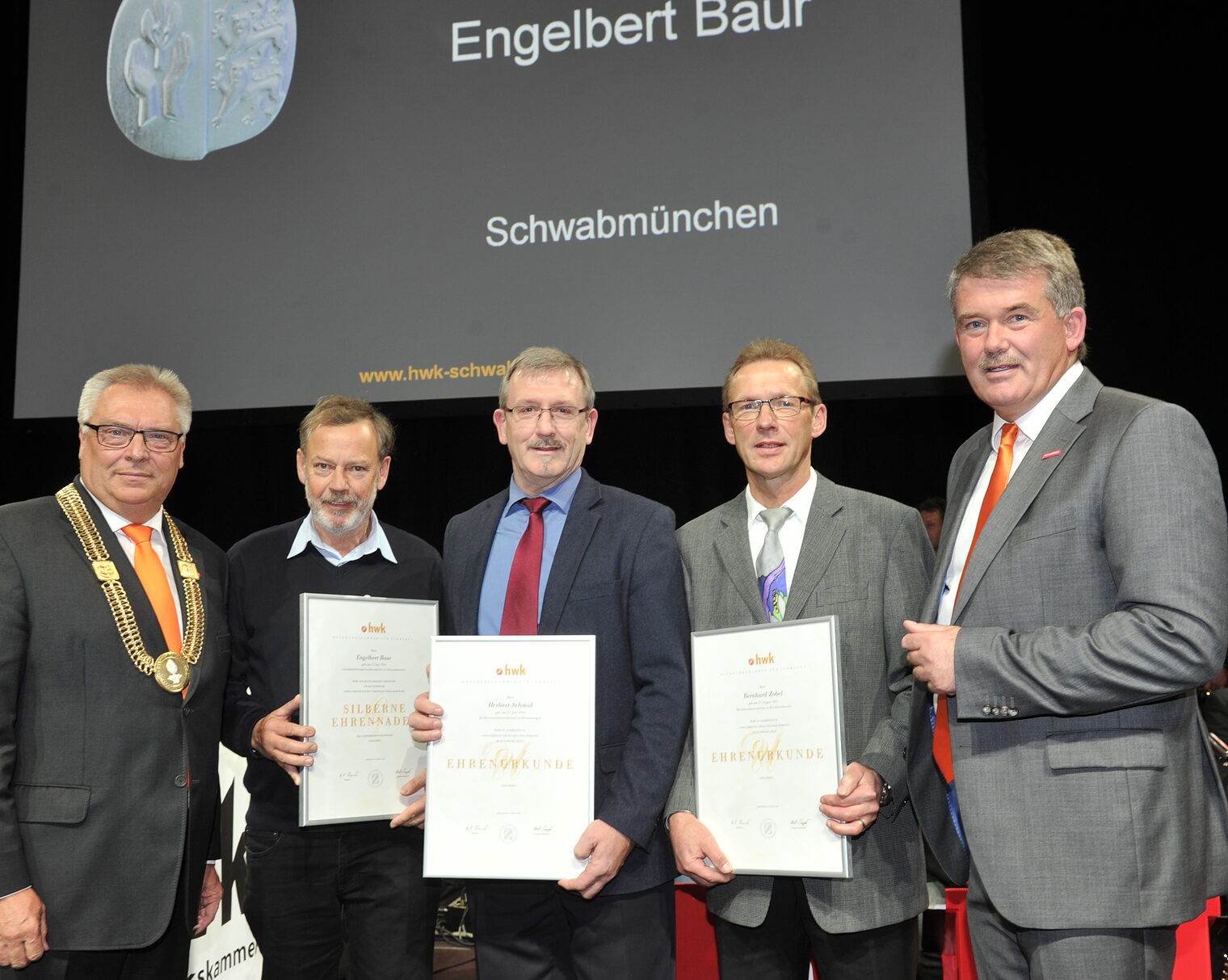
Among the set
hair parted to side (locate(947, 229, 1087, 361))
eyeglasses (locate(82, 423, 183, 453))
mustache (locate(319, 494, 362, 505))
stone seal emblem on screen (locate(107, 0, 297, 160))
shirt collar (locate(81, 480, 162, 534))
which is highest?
stone seal emblem on screen (locate(107, 0, 297, 160))

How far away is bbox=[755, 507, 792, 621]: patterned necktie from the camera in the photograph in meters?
2.46

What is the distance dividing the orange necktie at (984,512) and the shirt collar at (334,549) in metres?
1.50

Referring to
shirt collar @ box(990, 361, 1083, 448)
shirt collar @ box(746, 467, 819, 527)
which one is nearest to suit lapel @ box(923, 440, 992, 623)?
shirt collar @ box(990, 361, 1083, 448)

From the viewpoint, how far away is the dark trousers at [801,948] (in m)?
2.27

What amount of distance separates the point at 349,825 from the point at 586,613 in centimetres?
89

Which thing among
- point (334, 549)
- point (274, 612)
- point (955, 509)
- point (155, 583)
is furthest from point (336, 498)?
point (955, 509)

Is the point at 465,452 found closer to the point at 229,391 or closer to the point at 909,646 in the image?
the point at 229,391

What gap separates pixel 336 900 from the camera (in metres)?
2.76

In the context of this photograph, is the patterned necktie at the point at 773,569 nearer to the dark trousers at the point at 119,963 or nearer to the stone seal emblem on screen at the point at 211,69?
the dark trousers at the point at 119,963

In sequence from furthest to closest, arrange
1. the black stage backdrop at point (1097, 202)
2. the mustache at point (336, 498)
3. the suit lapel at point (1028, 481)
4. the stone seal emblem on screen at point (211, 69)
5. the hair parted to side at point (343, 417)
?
the stone seal emblem on screen at point (211, 69) < the black stage backdrop at point (1097, 202) < the hair parted to side at point (343, 417) < the mustache at point (336, 498) < the suit lapel at point (1028, 481)

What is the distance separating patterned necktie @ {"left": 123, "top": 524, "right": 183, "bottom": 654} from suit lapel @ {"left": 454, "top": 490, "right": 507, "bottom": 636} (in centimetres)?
66

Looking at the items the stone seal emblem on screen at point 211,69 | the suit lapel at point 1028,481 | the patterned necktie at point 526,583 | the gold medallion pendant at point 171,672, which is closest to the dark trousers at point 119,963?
the gold medallion pendant at point 171,672

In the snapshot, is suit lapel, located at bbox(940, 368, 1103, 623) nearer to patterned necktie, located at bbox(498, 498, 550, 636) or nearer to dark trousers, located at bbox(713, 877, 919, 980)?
dark trousers, located at bbox(713, 877, 919, 980)

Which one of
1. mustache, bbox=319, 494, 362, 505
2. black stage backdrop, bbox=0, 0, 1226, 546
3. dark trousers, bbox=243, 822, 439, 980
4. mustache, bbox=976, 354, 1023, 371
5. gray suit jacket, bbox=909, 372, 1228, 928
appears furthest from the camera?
black stage backdrop, bbox=0, 0, 1226, 546
